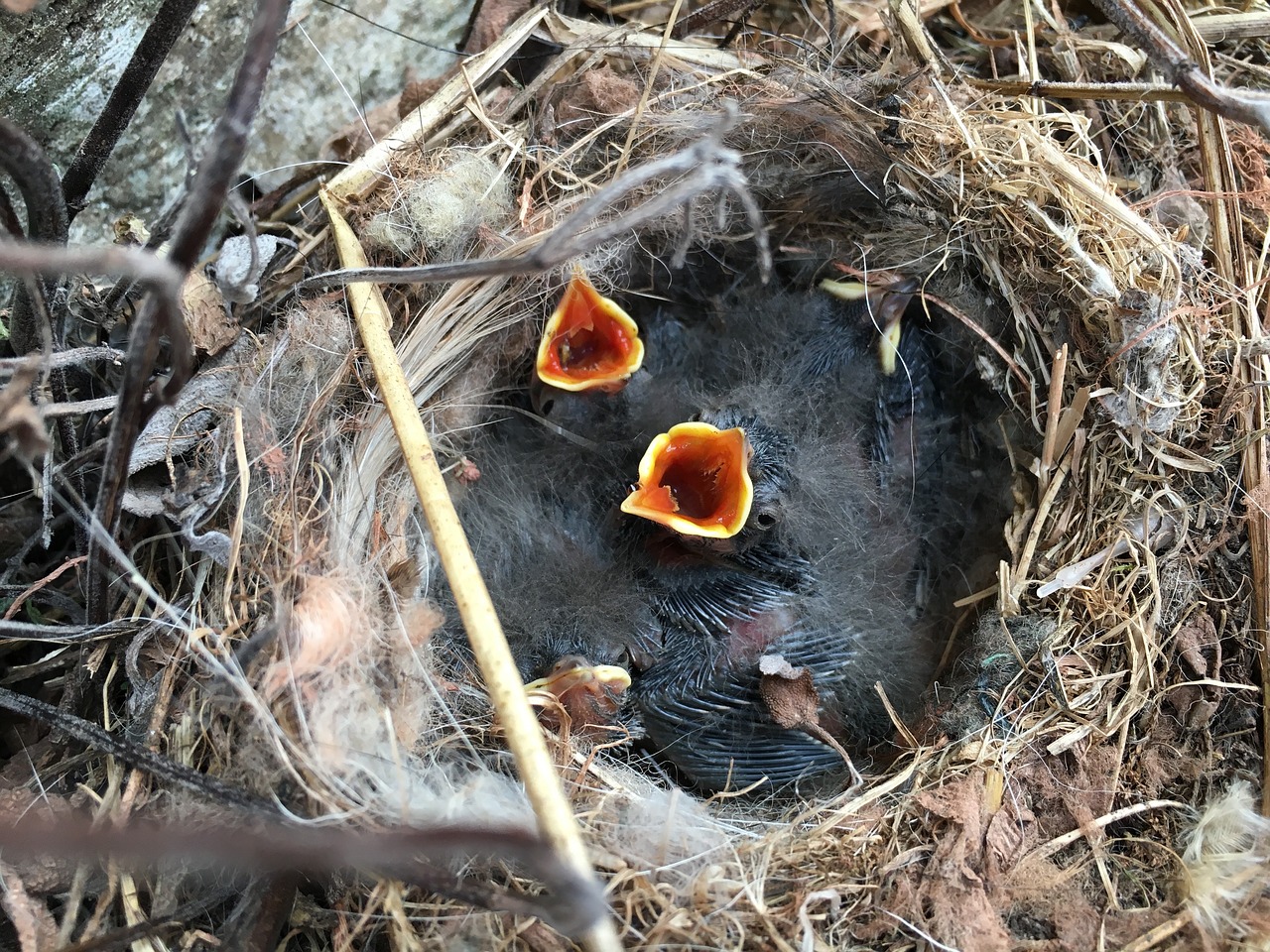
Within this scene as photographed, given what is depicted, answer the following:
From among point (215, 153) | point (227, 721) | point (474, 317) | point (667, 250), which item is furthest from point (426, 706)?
point (667, 250)

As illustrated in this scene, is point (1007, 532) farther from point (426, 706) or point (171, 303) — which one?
point (171, 303)

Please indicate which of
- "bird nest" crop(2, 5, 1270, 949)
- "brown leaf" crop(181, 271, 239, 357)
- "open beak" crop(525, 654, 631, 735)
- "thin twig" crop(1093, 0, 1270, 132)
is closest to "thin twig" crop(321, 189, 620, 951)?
"bird nest" crop(2, 5, 1270, 949)

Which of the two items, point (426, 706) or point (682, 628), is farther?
point (682, 628)

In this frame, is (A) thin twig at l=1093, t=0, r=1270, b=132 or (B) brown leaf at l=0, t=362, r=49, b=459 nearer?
(B) brown leaf at l=0, t=362, r=49, b=459

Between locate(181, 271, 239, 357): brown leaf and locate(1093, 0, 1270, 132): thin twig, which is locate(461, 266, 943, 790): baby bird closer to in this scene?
locate(181, 271, 239, 357): brown leaf

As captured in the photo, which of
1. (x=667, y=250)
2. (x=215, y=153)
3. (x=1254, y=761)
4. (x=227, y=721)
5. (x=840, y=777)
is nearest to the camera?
(x=215, y=153)

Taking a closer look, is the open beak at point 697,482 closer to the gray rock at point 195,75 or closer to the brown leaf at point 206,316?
the brown leaf at point 206,316
